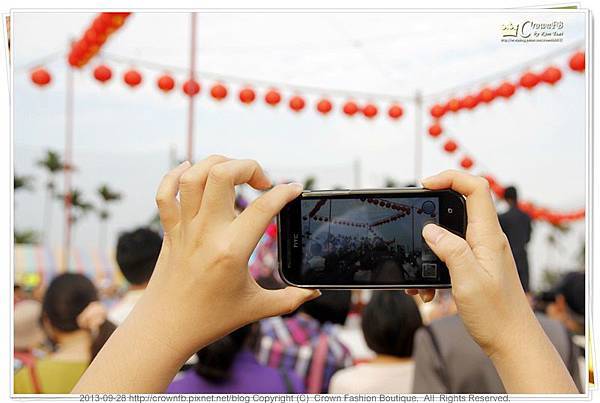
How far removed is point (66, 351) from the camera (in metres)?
1.63

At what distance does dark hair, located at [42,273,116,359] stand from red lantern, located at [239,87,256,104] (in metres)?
2.38

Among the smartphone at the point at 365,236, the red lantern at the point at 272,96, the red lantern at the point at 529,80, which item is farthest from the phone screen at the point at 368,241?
the red lantern at the point at 272,96

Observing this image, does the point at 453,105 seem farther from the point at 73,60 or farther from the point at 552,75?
the point at 73,60

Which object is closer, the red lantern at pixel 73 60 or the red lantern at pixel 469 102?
the red lantern at pixel 73 60

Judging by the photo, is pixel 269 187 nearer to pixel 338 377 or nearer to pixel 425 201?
pixel 425 201

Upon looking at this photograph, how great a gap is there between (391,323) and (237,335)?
380mm

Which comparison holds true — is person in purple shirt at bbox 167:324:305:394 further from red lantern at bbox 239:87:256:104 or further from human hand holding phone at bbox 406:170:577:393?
→ red lantern at bbox 239:87:256:104

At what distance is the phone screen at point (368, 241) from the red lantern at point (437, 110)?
3.72 metres

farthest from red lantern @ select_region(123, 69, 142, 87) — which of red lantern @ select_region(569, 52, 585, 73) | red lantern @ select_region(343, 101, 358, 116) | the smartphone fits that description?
the smartphone

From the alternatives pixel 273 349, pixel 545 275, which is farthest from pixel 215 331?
pixel 545 275

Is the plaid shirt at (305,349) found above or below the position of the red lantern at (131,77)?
below

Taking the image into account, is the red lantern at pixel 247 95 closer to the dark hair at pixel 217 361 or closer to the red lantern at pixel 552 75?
the red lantern at pixel 552 75

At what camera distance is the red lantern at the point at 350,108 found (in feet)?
14.3

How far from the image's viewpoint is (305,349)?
1.90 meters
